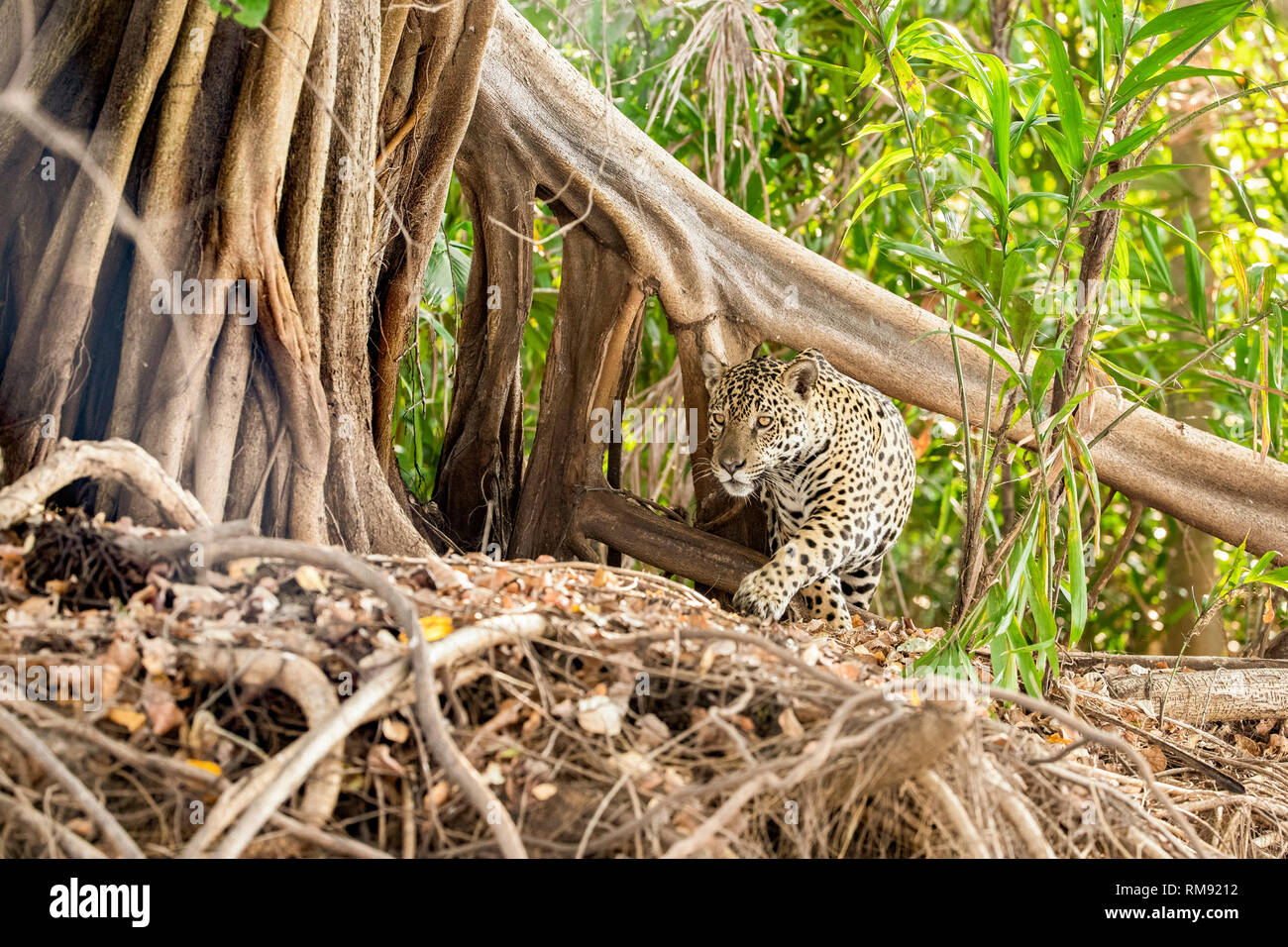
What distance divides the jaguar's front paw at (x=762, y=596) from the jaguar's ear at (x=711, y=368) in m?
0.89

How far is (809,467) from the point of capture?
4391 mm

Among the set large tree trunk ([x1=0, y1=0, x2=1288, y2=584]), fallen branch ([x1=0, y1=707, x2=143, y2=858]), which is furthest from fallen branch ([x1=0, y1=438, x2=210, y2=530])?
fallen branch ([x1=0, y1=707, x2=143, y2=858])

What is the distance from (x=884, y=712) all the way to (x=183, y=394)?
1.80 meters

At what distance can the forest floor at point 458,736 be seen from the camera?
192 centimetres

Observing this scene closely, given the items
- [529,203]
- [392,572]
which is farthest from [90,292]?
[529,203]

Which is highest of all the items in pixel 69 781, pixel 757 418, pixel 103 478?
pixel 757 418

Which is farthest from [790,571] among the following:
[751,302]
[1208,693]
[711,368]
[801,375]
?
[1208,693]

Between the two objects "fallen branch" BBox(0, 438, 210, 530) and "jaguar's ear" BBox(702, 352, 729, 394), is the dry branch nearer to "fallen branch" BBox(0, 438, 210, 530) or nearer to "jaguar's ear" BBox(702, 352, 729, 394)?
"jaguar's ear" BBox(702, 352, 729, 394)

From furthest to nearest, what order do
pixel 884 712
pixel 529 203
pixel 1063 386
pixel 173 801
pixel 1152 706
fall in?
pixel 529 203 → pixel 1152 706 → pixel 1063 386 → pixel 884 712 → pixel 173 801

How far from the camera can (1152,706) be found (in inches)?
150

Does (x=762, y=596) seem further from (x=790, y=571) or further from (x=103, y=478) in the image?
(x=103, y=478)

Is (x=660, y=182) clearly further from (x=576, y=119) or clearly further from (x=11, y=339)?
(x=11, y=339)

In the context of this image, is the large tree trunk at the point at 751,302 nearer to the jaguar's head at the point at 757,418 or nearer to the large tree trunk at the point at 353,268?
the large tree trunk at the point at 353,268

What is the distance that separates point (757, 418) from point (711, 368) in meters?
0.38
